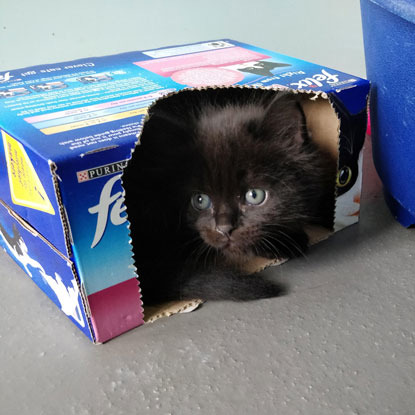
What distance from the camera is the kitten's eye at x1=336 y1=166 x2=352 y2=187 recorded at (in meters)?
0.94

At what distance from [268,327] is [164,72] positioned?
504 mm

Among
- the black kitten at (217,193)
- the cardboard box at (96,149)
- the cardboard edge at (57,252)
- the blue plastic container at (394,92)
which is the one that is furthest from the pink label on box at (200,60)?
the cardboard edge at (57,252)

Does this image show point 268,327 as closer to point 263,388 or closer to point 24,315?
point 263,388

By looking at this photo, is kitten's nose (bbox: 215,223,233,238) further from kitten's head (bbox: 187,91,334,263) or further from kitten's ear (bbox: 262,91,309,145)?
kitten's ear (bbox: 262,91,309,145)

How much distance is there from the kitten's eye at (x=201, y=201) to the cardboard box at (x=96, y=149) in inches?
6.3

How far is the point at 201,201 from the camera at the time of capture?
2.81ft

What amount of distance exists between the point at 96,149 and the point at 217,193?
241 mm

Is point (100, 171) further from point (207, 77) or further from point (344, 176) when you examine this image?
point (344, 176)

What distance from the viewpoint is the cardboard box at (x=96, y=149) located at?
67 cm

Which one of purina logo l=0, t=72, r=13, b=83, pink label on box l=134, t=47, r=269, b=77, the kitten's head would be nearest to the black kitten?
the kitten's head

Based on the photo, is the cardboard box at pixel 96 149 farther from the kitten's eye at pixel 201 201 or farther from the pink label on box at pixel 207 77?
the kitten's eye at pixel 201 201

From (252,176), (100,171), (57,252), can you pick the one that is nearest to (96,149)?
(100,171)

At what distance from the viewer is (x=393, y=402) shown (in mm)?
650

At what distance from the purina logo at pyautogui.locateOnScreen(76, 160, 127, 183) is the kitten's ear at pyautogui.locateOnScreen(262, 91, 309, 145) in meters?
0.28
